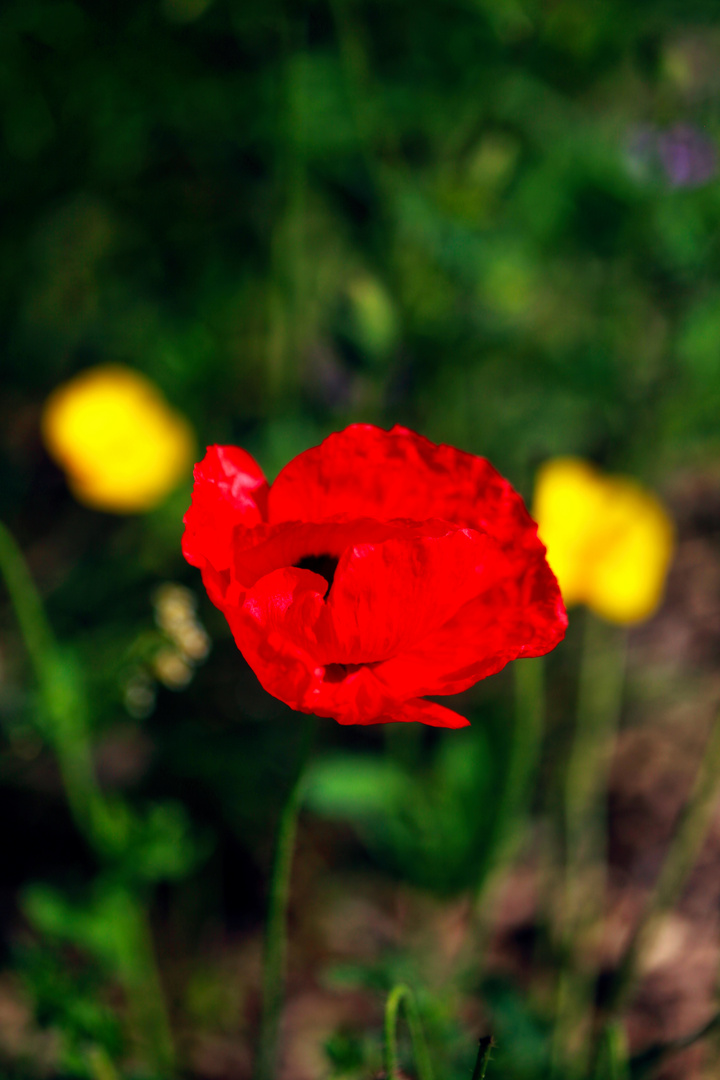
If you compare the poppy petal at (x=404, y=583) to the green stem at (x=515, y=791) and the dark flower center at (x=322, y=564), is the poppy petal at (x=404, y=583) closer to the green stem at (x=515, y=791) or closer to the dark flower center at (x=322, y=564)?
the dark flower center at (x=322, y=564)

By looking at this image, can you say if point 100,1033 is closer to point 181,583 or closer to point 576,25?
point 181,583

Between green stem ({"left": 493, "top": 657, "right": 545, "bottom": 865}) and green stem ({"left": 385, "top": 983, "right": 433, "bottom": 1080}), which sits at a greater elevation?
green stem ({"left": 385, "top": 983, "right": 433, "bottom": 1080})

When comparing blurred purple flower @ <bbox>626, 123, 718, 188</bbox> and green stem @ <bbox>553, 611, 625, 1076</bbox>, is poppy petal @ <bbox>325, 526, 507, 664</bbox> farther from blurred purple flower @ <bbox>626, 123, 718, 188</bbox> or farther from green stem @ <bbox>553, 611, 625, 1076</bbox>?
blurred purple flower @ <bbox>626, 123, 718, 188</bbox>

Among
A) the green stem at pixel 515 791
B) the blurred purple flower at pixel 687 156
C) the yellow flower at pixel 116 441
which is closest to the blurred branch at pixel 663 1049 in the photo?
the green stem at pixel 515 791

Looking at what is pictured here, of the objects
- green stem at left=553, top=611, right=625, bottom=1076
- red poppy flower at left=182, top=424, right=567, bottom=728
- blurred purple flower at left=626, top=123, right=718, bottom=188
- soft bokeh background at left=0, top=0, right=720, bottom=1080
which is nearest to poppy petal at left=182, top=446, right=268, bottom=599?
red poppy flower at left=182, top=424, right=567, bottom=728

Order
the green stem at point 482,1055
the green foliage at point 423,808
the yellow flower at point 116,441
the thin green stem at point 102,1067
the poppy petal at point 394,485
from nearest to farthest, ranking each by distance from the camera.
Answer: the green stem at point 482,1055 < the poppy petal at point 394,485 < the thin green stem at point 102,1067 < the green foliage at point 423,808 < the yellow flower at point 116,441

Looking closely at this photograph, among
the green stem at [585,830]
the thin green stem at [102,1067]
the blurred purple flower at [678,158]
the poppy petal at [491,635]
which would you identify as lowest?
the green stem at [585,830]

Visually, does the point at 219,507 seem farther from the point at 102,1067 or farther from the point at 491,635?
the point at 102,1067
